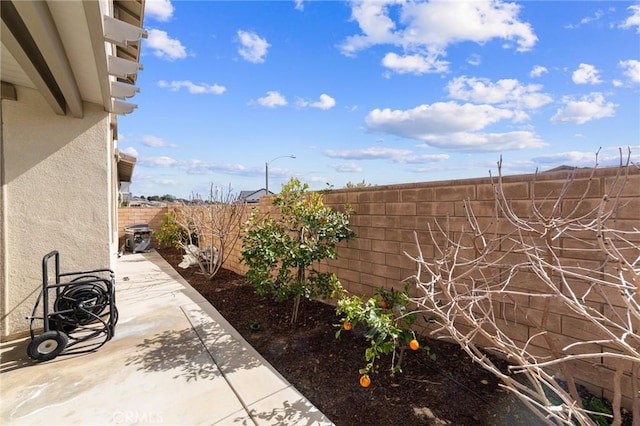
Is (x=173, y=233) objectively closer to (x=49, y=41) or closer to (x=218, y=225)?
(x=218, y=225)

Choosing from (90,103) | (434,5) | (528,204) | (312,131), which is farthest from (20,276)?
(312,131)

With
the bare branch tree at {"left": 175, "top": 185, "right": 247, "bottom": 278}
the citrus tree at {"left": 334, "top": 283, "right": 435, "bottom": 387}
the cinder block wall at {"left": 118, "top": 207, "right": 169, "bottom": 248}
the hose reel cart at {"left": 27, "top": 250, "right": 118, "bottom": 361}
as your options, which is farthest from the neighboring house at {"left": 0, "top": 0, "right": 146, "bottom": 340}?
the cinder block wall at {"left": 118, "top": 207, "right": 169, "bottom": 248}

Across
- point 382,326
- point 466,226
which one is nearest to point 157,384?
point 382,326

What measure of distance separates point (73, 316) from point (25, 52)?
2.90m

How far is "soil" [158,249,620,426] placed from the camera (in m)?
2.30

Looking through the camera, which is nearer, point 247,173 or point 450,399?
point 450,399

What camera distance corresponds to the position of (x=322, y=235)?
12.8 ft

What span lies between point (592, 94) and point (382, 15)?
3.70 metres

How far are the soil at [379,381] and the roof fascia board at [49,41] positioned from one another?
11.5ft

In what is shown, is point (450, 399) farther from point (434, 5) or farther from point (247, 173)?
point (247, 173)

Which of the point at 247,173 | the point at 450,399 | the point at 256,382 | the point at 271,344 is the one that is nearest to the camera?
the point at 450,399

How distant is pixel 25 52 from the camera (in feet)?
8.37

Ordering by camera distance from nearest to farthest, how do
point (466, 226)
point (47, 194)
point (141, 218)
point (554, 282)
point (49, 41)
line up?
1. point (49, 41)
2. point (554, 282)
3. point (466, 226)
4. point (47, 194)
5. point (141, 218)

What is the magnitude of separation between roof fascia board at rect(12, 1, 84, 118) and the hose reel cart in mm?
1926
